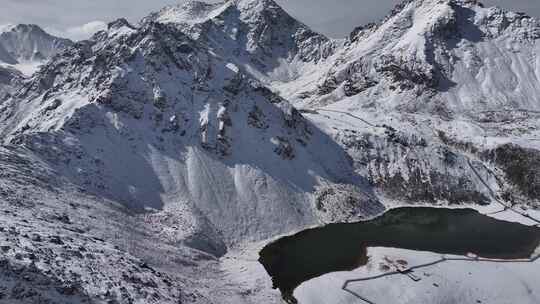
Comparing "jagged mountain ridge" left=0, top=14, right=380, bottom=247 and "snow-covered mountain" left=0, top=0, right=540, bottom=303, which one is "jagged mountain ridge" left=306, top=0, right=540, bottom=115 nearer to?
"snow-covered mountain" left=0, top=0, right=540, bottom=303

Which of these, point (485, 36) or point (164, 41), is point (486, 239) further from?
point (485, 36)

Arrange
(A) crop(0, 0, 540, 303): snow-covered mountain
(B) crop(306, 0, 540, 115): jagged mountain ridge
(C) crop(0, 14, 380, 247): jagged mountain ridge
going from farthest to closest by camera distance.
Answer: (B) crop(306, 0, 540, 115): jagged mountain ridge < (C) crop(0, 14, 380, 247): jagged mountain ridge < (A) crop(0, 0, 540, 303): snow-covered mountain

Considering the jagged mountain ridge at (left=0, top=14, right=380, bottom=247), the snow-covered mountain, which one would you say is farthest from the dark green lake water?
the jagged mountain ridge at (left=0, top=14, right=380, bottom=247)

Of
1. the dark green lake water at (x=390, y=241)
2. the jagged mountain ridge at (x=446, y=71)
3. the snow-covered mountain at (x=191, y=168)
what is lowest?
the dark green lake water at (x=390, y=241)

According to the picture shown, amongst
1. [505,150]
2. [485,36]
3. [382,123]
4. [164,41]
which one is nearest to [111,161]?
[164,41]

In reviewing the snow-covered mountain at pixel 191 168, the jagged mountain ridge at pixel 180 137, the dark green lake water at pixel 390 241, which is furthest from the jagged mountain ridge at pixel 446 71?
the dark green lake water at pixel 390 241

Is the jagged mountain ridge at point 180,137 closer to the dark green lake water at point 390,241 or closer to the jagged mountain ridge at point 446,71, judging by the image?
the dark green lake water at point 390,241

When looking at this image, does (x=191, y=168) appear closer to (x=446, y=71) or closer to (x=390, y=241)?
(x=390, y=241)
